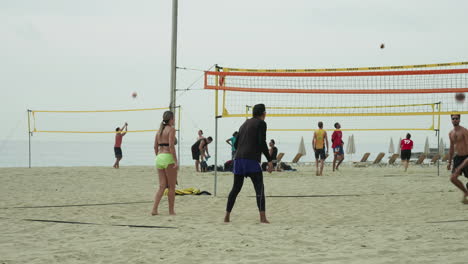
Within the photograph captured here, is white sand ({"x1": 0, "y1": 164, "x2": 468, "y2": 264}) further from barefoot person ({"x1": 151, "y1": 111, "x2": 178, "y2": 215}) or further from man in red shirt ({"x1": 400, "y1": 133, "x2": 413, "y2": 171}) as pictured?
man in red shirt ({"x1": 400, "y1": 133, "x2": 413, "y2": 171})

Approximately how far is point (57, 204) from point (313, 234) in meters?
4.42

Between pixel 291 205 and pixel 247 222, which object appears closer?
pixel 247 222

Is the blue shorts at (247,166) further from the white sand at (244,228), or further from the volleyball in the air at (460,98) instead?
the volleyball in the air at (460,98)

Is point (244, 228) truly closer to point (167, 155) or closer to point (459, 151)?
point (167, 155)

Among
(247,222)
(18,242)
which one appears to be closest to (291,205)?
(247,222)

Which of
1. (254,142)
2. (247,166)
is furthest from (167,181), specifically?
(254,142)

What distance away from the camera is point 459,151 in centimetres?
803

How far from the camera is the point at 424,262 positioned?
160 inches

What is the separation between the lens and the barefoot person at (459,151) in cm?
794

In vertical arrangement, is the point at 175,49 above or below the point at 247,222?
above

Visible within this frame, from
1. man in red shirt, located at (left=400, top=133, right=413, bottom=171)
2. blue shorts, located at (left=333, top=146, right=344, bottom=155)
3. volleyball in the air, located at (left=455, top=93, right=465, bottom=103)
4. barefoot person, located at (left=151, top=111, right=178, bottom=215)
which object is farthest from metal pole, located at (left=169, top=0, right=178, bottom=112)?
man in red shirt, located at (left=400, top=133, right=413, bottom=171)

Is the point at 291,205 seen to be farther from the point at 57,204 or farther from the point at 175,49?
the point at 175,49

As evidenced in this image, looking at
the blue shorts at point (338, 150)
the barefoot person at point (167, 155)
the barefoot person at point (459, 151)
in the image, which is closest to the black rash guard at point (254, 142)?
the barefoot person at point (167, 155)

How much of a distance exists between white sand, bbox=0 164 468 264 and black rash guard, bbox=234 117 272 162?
75 centimetres
